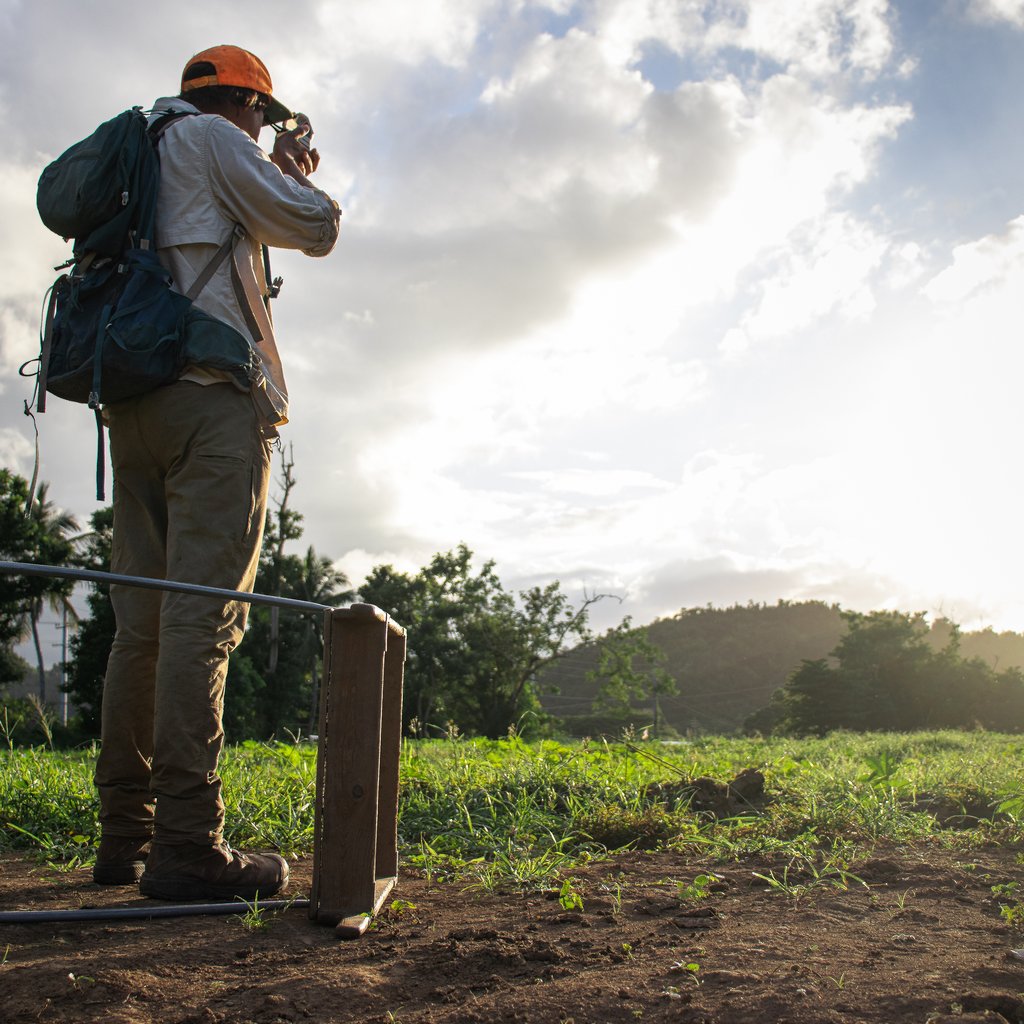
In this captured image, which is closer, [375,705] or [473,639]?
[375,705]

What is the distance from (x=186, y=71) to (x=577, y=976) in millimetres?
2603

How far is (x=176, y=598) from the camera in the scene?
7.35 feet

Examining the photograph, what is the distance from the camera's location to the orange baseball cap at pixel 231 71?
8.68 ft

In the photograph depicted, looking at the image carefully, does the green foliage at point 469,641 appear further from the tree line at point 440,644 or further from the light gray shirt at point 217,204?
the light gray shirt at point 217,204

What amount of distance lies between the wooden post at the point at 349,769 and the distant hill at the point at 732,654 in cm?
5221

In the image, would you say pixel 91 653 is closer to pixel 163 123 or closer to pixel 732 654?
pixel 163 123

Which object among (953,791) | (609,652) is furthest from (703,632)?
(953,791)

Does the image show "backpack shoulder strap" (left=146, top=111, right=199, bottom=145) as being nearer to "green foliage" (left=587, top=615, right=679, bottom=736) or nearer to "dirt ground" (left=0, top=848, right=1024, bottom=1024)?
"dirt ground" (left=0, top=848, right=1024, bottom=1024)

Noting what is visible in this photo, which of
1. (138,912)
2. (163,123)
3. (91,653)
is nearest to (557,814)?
(138,912)

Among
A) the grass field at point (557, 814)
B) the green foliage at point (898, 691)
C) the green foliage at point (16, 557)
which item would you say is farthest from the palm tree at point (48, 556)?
the green foliage at point (898, 691)

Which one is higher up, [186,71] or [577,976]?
[186,71]

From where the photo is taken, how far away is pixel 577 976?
168 cm

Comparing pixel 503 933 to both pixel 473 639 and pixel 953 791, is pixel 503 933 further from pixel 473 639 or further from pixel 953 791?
pixel 473 639

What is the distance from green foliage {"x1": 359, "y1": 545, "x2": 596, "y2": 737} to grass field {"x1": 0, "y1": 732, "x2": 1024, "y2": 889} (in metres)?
32.4
